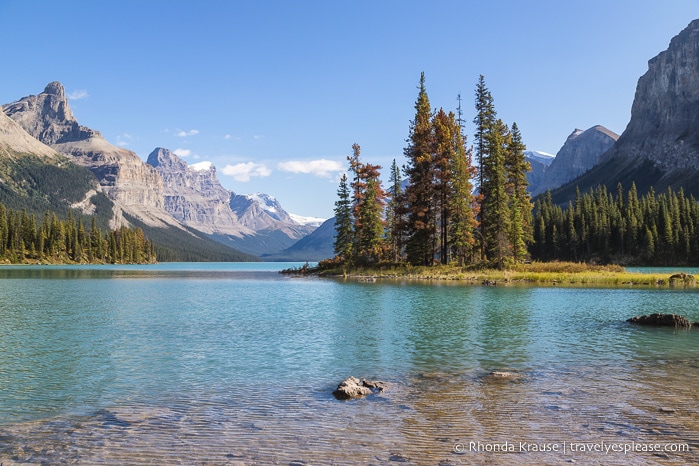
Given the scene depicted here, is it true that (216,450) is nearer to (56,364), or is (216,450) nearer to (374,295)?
(56,364)

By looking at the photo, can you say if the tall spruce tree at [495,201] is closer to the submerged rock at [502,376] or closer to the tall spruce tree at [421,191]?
the tall spruce tree at [421,191]

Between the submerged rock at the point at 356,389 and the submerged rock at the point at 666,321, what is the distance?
19882 mm

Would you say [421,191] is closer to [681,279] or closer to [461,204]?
[461,204]

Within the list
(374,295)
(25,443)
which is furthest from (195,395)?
(374,295)

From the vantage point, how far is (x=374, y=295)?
47.4m

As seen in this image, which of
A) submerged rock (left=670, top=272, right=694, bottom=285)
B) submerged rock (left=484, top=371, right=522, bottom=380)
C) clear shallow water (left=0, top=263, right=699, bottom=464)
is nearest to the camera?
clear shallow water (left=0, top=263, right=699, bottom=464)

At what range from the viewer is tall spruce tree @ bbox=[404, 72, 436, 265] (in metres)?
69.8

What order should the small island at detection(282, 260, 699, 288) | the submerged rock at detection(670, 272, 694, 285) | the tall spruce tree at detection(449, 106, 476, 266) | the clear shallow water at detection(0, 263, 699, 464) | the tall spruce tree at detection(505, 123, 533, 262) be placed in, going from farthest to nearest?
1. the tall spruce tree at detection(505, 123, 533, 262)
2. the tall spruce tree at detection(449, 106, 476, 266)
3. the submerged rock at detection(670, 272, 694, 285)
4. the small island at detection(282, 260, 699, 288)
5. the clear shallow water at detection(0, 263, 699, 464)

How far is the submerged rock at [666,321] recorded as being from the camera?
26.8 m

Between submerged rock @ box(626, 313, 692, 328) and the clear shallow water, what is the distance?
1176mm

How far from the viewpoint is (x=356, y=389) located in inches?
555

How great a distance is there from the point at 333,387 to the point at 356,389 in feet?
4.31

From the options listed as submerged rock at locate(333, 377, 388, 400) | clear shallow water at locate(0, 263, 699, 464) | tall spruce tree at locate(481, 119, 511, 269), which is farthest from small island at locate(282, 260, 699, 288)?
submerged rock at locate(333, 377, 388, 400)

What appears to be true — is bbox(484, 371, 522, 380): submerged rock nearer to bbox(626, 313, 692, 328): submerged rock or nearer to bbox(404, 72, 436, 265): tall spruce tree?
bbox(626, 313, 692, 328): submerged rock
